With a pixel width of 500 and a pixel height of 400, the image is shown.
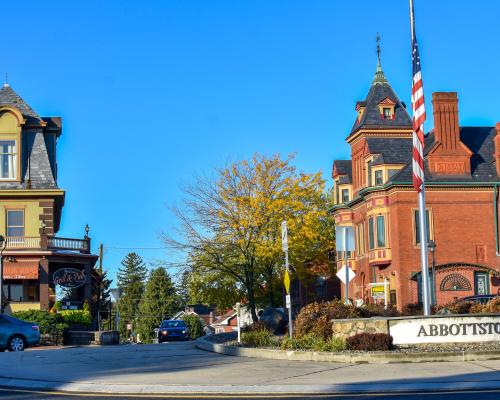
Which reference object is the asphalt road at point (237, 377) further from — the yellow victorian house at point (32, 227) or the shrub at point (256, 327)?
the yellow victorian house at point (32, 227)

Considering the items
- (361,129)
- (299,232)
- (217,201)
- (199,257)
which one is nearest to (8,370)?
(199,257)

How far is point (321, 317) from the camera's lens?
23031mm

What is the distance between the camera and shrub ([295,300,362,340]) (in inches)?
886

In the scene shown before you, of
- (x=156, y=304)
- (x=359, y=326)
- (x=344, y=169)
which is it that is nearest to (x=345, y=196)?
(x=344, y=169)

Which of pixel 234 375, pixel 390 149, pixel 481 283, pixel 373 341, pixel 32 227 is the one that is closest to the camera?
pixel 234 375

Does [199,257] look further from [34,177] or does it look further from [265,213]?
[34,177]

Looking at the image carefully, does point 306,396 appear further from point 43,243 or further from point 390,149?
point 390,149

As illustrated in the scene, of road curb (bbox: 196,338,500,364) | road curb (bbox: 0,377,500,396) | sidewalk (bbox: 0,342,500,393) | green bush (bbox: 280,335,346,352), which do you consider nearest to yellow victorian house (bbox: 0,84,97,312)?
sidewalk (bbox: 0,342,500,393)

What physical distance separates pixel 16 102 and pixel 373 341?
35232mm

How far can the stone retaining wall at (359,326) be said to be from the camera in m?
20.7

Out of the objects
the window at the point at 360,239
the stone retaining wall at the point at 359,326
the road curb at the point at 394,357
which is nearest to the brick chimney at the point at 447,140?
the window at the point at 360,239

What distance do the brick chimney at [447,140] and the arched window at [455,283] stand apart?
578 cm

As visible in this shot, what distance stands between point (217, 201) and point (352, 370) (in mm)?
26138

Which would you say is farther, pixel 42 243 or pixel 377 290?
pixel 377 290
